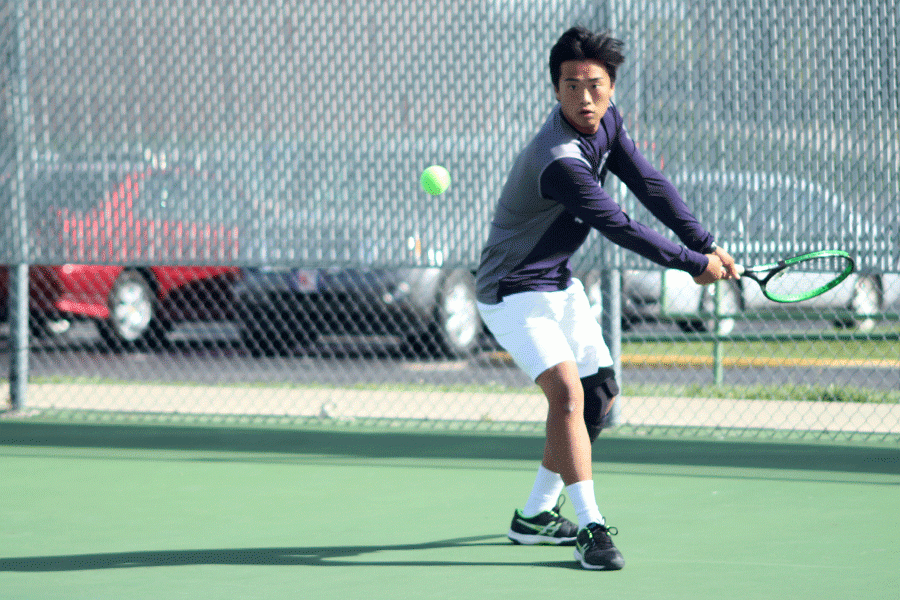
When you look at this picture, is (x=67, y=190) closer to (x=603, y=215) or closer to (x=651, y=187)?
(x=651, y=187)

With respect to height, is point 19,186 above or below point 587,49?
below

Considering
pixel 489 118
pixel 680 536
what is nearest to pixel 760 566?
pixel 680 536

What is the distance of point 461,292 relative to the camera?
1173cm

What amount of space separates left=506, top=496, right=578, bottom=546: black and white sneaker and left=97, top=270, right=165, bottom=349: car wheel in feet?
28.2

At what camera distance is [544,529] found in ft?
15.5

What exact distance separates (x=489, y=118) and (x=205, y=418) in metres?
2.59

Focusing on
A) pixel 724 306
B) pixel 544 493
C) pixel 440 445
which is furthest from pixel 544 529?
pixel 724 306

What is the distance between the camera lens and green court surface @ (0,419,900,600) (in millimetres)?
4180

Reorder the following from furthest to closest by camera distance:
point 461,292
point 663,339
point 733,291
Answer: point 733,291
point 461,292
point 663,339

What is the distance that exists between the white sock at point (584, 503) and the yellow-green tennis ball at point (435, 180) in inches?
89.3

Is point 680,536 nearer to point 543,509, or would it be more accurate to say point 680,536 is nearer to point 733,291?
point 543,509

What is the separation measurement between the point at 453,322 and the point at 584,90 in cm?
728

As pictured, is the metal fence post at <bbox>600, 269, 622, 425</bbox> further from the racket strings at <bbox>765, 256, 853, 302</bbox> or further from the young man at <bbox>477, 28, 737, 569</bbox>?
the young man at <bbox>477, 28, 737, 569</bbox>

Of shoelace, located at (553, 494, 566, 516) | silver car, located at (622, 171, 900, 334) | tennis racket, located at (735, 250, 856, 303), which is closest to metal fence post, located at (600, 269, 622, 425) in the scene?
silver car, located at (622, 171, 900, 334)
